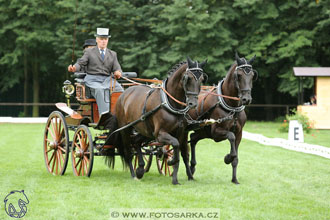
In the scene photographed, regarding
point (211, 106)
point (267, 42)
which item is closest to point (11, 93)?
point (267, 42)

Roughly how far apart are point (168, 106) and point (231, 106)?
4.08ft

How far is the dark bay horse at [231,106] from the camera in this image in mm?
8695

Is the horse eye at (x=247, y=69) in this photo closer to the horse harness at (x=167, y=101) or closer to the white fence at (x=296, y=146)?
the horse harness at (x=167, y=101)

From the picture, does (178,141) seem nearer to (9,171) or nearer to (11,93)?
(9,171)

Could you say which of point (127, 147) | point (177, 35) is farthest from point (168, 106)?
point (177, 35)

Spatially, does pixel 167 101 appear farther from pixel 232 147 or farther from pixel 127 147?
pixel 127 147

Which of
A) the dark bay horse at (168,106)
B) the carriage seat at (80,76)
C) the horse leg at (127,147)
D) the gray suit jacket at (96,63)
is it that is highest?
the gray suit jacket at (96,63)

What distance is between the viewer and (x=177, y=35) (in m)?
29.2

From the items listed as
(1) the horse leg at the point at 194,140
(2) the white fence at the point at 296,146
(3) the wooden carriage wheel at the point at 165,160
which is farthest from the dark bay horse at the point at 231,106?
(2) the white fence at the point at 296,146

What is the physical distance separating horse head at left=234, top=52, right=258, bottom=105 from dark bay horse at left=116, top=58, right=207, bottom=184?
629 millimetres

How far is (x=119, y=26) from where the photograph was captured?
30.0 m

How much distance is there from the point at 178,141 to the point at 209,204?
1716 millimetres

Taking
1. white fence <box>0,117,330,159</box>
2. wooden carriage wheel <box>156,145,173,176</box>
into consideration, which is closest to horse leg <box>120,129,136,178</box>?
wooden carriage wheel <box>156,145,173,176</box>

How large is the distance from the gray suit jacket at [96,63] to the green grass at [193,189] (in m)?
1.96
